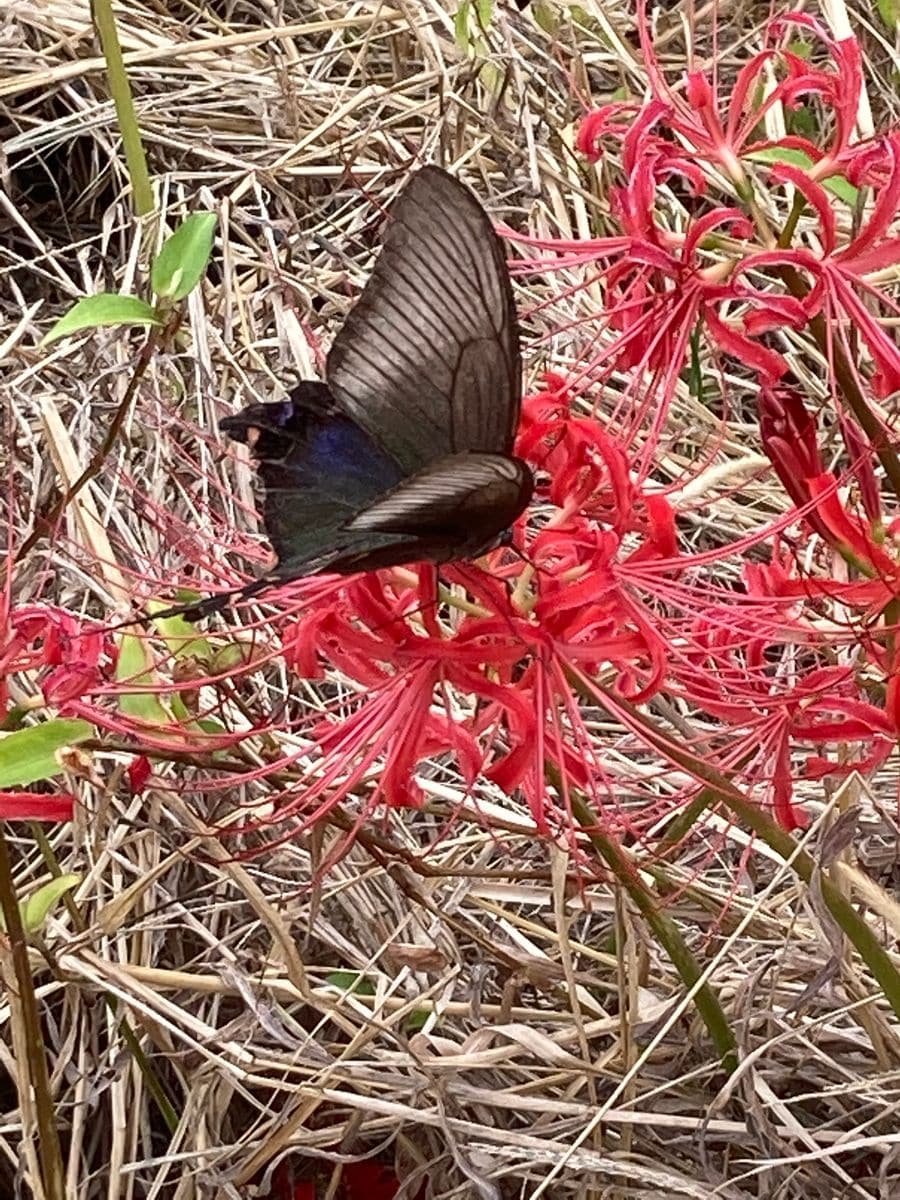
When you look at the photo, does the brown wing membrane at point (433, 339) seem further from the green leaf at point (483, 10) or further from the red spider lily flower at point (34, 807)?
the green leaf at point (483, 10)

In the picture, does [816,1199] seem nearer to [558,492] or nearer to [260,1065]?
[260,1065]

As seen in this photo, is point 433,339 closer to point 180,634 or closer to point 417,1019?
point 180,634

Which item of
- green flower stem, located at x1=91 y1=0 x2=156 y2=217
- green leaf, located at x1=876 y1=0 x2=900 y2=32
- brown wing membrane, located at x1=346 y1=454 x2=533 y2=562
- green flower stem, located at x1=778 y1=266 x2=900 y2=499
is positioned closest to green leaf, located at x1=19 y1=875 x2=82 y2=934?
brown wing membrane, located at x1=346 y1=454 x2=533 y2=562

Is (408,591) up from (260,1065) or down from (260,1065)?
up

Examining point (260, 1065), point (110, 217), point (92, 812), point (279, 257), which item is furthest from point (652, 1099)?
point (110, 217)

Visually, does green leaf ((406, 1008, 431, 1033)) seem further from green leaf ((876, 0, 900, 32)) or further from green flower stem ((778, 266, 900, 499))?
green leaf ((876, 0, 900, 32))

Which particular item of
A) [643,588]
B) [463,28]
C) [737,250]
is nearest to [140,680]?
[643,588]
